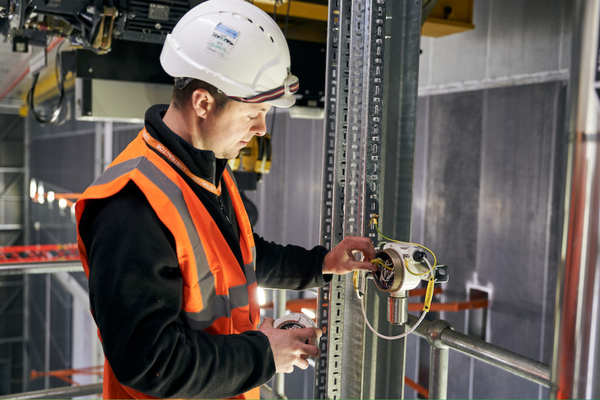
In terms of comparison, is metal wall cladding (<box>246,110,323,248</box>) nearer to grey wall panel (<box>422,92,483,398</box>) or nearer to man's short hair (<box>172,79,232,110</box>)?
grey wall panel (<box>422,92,483,398</box>)

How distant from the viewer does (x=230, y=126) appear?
155 cm

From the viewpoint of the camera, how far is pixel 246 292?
1587 millimetres

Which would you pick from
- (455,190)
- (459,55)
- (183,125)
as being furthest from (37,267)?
(459,55)

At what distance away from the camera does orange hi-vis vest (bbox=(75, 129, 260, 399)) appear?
4.38 feet

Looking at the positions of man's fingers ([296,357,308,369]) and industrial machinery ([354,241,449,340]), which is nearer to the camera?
man's fingers ([296,357,308,369])

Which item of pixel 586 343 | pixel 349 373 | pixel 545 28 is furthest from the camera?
pixel 545 28

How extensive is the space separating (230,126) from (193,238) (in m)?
0.36

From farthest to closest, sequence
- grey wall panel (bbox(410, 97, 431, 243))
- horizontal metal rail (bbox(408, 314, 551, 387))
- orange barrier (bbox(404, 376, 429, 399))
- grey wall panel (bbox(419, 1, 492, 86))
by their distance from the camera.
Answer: grey wall panel (bbox(410, 97, 431, 243)) → orange barrier (bbox(404, 376, 429, 399)) → grey wall panel (bbox(419, 1, 492, 86)) → horizontal metal rail (bbox(408, 314, 551, 387))

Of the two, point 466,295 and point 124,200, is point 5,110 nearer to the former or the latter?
point 466,295

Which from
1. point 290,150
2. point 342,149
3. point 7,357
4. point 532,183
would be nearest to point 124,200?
point 342,149

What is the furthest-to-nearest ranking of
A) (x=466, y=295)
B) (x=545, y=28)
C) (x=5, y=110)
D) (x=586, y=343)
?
(x=5, y=110)
(x=466, y=295)
(x=545, y=28)
(x=586, y=343)

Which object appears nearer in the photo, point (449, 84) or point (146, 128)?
point (146, 128)

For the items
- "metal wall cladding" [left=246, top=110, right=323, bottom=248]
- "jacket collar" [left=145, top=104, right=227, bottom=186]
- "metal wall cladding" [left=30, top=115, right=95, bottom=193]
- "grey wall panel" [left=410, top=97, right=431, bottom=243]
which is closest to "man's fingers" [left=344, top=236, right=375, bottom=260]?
"jacket collar" [left=145, top=104, right=227, bottom=186]

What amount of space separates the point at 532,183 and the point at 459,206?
72cm
